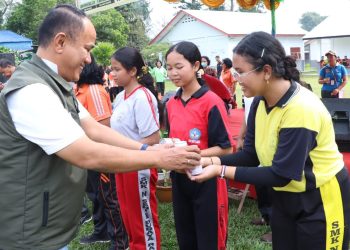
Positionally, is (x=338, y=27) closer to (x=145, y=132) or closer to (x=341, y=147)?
(x=341, y=147)

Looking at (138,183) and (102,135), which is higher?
(102,135)

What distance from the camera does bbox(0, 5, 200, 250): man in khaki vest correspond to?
5.32ft

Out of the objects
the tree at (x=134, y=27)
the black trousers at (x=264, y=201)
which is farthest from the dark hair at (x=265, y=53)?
the tree at (x=134, y=27)

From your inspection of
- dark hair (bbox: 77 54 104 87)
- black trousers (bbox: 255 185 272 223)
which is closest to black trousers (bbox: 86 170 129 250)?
dark hair (bbox: 77 54 104 87)

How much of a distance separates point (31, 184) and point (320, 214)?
1360 millimetres

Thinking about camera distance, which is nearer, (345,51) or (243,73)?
(243,73)

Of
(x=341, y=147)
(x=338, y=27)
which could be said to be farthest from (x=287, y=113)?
(x=338, y=27)

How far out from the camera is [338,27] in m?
21.6

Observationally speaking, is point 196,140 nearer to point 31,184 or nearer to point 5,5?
point 31,184

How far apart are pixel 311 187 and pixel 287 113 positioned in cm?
39

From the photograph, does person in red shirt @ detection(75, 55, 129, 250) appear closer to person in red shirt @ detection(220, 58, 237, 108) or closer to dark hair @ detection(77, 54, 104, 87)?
dark hair @ detection(77, 54, 104, 87)

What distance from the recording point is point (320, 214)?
203cm

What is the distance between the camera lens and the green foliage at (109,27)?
3027 cm

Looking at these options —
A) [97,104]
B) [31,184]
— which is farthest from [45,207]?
[97,104]
